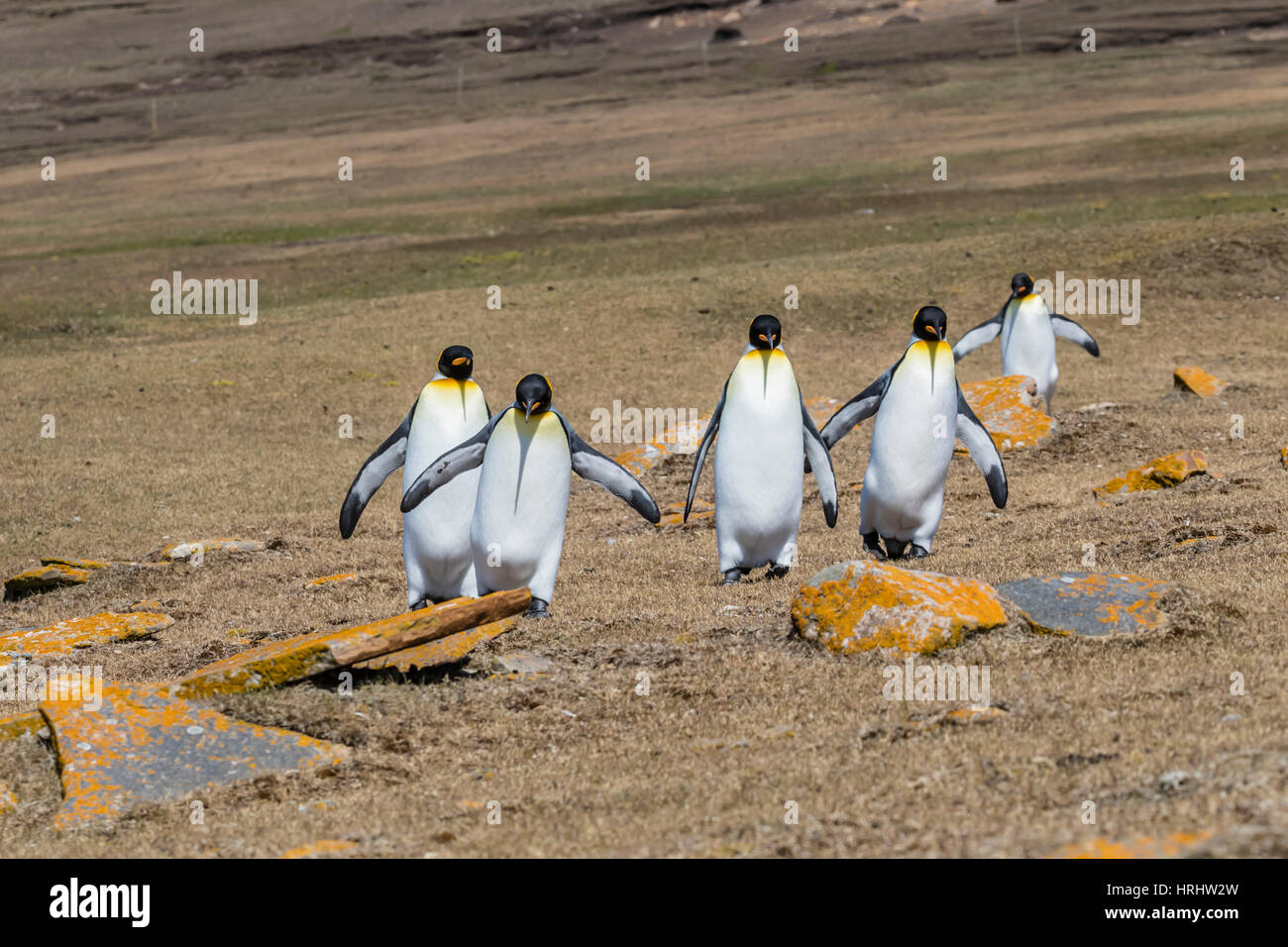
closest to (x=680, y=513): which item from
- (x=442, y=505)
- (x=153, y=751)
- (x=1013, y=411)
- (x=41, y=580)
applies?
(x=442, y=505)

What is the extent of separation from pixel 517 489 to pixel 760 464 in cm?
199

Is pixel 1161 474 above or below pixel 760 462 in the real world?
below

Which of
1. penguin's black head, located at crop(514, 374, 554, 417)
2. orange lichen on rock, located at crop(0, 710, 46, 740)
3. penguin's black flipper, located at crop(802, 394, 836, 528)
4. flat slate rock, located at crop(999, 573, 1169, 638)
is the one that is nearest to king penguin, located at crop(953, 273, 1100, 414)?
penguin's black flipper, located at crop(802, 394, 836, 528)

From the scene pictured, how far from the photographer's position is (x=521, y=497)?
941cm

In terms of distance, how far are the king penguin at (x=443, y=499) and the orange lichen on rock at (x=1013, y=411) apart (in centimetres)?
725

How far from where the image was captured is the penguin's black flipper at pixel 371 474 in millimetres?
10586

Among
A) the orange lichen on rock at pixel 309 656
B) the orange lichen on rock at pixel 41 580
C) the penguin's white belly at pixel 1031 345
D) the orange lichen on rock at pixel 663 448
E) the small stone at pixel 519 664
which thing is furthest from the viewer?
the penguin's white belly at pixel 1031 345

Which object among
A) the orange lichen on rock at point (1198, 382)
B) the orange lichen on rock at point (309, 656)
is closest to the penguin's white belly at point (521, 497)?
the orange lichen on rock at point (309, 656)

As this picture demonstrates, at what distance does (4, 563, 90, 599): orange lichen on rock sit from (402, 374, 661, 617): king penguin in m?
4.02

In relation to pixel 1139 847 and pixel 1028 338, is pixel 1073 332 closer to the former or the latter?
pixel 1028 338

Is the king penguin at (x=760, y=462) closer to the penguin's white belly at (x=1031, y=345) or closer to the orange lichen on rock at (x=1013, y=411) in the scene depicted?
the orange lichen on rock at (x=1013, y=411)

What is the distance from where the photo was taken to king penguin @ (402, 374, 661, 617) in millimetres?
9398

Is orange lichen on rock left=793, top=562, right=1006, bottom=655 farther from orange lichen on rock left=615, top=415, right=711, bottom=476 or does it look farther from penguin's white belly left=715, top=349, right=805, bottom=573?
orange lichen on rock left=615, top=415, right=711, bottom=476
